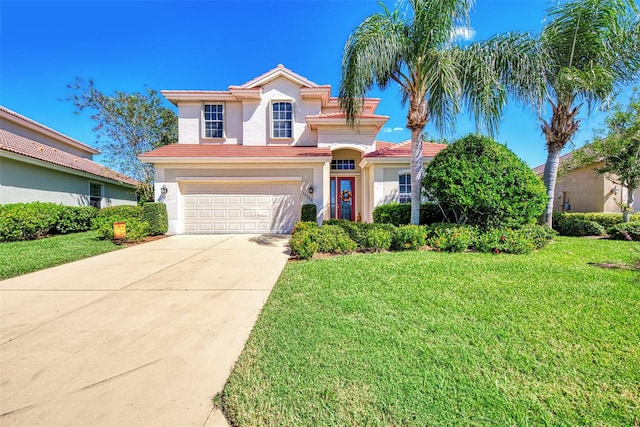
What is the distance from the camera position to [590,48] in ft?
25.1

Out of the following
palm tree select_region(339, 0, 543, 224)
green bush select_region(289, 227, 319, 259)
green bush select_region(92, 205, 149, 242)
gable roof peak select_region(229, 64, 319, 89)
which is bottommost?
green bush select_region(289, 227, 319, 259)

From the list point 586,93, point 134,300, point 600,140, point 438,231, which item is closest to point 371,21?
point 438,231

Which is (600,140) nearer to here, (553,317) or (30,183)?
(553,317)

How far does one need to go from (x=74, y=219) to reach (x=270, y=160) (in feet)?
30.8

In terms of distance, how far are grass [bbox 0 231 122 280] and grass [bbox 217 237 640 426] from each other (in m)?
6.25

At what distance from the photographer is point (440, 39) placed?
7.09 meters

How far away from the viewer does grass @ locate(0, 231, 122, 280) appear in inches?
231

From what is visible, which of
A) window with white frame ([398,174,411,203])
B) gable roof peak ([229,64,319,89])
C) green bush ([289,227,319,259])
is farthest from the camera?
gable roof peak ([229,64,319,89])

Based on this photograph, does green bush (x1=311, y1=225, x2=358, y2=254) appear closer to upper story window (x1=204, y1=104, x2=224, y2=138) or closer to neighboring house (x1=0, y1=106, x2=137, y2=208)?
upper story window (x1=204, y1=104, x2=224, y2=138)

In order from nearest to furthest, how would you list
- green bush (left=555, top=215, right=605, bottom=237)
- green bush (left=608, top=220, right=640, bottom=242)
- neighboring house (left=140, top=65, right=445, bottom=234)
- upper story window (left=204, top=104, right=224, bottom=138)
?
green bush (left=608, top=220, right=640, bottom=242) < green bush (left=555, top=215, right=605, bottom=237) < neighboring house (left=140, top=65, right=445, bottom=234) < upper story window (left=204, top=104, right=224, bottom=138)

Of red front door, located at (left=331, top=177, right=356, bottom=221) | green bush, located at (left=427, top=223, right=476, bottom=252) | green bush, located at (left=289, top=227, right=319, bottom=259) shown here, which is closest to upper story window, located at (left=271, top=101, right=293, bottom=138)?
red front door, located at (left=331, top=177, right=356, bottom=221)

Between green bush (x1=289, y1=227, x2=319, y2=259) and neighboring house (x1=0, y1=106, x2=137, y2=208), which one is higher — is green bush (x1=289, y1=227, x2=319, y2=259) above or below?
below

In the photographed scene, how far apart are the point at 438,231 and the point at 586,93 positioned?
6585mm

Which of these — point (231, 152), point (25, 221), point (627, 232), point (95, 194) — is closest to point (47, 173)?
point (95, 194)
